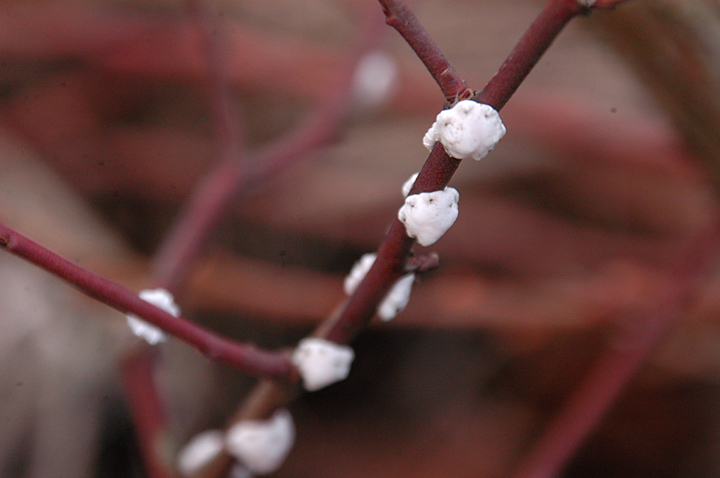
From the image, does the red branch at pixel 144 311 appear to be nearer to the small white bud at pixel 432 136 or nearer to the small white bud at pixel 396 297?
the small white bud at pixel 396 297

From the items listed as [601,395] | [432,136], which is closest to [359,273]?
[432,136]

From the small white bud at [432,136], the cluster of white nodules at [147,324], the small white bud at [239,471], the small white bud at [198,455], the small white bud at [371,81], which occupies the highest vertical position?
the small white bud at [432,136]

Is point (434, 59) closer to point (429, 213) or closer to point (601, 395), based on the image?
point (429, 213)

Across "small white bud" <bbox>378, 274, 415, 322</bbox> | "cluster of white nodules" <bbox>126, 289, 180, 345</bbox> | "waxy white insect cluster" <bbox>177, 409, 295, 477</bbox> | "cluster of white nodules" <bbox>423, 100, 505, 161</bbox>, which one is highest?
"cluster of white nodules" <bbox>423, 100, 505, 161</bbox>

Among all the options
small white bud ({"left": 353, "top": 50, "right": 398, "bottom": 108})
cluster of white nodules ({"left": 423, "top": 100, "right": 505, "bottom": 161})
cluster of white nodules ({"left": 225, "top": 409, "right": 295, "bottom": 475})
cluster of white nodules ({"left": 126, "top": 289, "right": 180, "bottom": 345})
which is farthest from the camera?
small white bud ({"left": 353, "top": 50, "right": 398, "bottom": 108})

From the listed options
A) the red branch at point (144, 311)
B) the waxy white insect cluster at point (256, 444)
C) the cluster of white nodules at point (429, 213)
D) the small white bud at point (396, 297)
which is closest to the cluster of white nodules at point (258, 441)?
the waxy white insect cluster at point (256, 444)

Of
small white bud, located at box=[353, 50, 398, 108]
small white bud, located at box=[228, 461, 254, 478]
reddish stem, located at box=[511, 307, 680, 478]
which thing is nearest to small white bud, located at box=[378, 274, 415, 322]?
small white bud, located at box=[228, 461, 254, 478]

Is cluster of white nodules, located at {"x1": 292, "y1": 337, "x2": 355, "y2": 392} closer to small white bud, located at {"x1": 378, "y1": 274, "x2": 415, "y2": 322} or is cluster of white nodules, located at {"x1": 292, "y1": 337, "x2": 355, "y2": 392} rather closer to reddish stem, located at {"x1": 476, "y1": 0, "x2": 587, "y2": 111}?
small white bud, located at {"x1": 378, "y1": 274, "x2": 415, "y2": 322}
